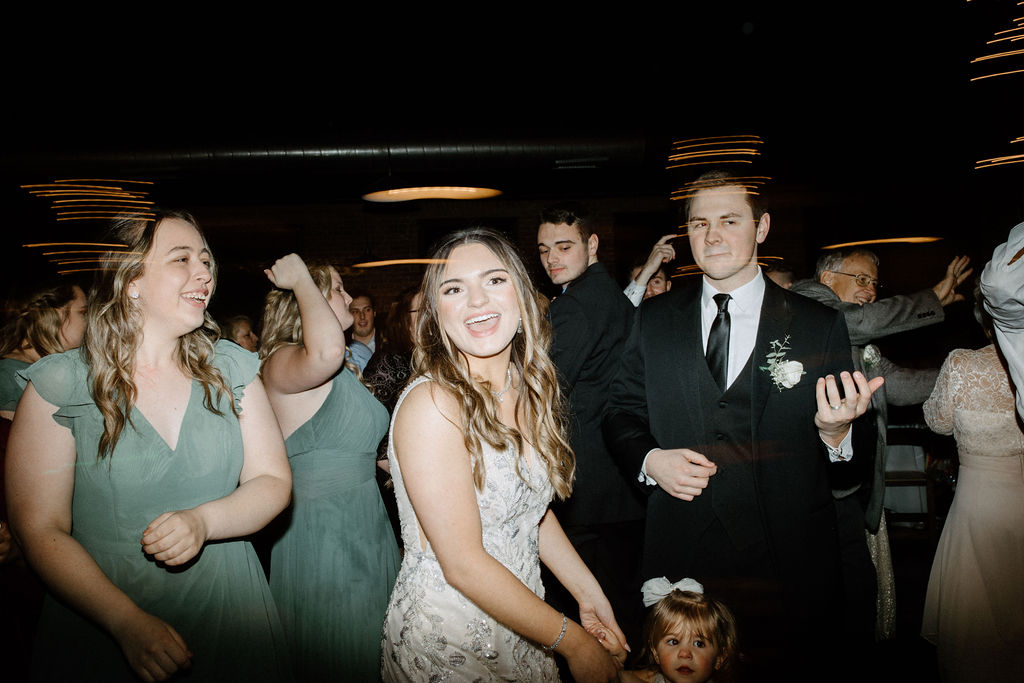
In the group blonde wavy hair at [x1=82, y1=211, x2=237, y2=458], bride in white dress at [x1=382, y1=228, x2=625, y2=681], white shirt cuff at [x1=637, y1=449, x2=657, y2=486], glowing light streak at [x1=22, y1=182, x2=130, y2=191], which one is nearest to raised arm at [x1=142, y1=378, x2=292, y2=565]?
blonde wavy hair at [x1=82, y1=211, x2=237, y2=458]

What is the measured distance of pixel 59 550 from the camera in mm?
1418

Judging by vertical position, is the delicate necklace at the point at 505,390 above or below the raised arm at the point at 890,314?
below

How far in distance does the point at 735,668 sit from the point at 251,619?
1.62 m

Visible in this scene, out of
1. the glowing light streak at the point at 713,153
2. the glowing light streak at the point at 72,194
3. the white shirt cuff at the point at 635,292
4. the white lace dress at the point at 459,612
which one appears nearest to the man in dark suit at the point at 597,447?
the white shirt cuff at the point at 635,292

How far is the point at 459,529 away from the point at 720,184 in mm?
1481

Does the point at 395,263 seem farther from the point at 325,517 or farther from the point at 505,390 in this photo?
the point at 505,390

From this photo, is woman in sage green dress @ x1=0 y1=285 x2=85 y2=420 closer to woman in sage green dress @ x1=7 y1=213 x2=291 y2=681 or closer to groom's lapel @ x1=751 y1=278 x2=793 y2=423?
woman in sage green dress @ x1=7 y1=213 x2=291 y2=681

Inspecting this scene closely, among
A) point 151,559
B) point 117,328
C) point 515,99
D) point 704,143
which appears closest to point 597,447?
point 151,559

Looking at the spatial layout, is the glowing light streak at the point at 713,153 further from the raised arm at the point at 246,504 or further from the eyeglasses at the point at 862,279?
the raised arm at the point at 246,504

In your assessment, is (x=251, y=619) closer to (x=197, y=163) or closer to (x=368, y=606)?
(x=368, y=606)

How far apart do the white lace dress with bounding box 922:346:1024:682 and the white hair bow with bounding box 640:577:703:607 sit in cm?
155

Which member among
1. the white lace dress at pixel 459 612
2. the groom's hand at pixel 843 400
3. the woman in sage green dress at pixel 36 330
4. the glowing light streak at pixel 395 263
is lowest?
the white lace dress at pixel 459 612

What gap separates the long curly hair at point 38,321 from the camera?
239 centimetres

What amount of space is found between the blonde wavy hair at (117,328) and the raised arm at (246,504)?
5.1 inches
